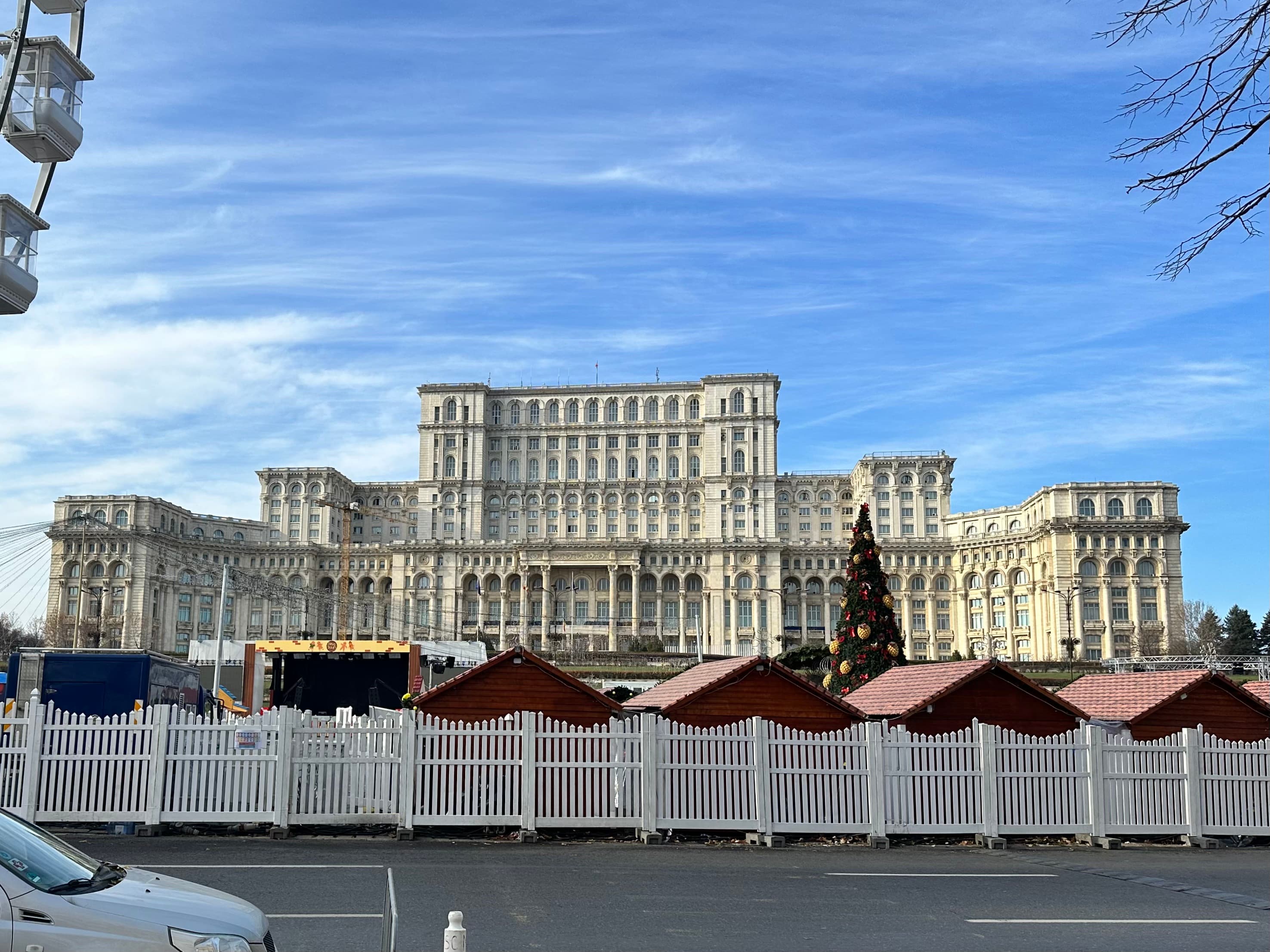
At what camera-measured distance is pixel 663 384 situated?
154875 mm

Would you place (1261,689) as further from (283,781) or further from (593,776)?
(283,781)

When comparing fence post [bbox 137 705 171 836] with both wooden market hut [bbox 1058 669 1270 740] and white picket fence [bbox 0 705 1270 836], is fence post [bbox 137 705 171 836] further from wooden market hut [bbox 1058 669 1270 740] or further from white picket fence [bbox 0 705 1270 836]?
wooden market hut [bbox 1058 669 1270 740]

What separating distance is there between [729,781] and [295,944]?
960 centimetres

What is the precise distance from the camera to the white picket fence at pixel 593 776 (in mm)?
17359

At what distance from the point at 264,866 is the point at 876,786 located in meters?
9.33

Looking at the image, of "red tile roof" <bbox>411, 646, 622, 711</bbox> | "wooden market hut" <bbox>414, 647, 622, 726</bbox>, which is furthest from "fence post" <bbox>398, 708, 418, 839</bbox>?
"wooden market hut" <bbox>414, 647, 622, 726</bbox>

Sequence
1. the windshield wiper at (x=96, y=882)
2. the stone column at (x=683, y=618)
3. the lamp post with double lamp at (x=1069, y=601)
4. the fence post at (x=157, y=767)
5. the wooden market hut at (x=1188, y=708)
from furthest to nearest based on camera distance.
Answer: the stone column at (x=683, y=618) < the lamp post with double lamp at (x=1069, y=601) < the wooden market hut at (x=1188, y=708) < the fence post at (x=157, y=767) < the windshield wiper at (x=96, y=882)

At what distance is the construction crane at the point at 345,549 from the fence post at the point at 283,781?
110043mm

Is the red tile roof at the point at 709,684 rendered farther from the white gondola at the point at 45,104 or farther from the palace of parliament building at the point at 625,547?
the palace of parliament building at the point at 625,547

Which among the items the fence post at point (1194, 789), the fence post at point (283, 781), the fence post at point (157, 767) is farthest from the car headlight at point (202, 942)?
the fence post at point (1194, 789)

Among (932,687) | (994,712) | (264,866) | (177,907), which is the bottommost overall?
(264,866)

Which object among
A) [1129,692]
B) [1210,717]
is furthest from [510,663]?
[1210,717]

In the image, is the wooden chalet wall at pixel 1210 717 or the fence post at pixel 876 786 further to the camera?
the wooden chalet wall at pixel 1210 717

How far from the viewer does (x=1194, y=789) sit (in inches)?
773
